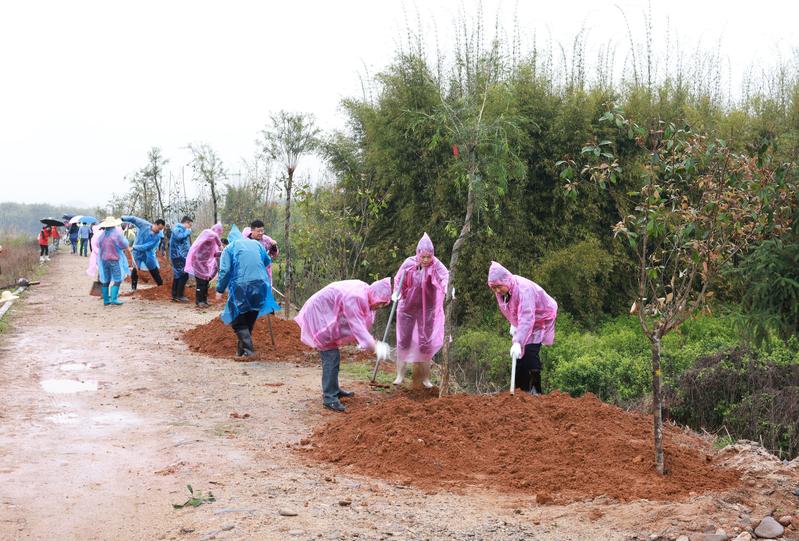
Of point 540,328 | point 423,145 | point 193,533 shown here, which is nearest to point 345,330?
point 540,328

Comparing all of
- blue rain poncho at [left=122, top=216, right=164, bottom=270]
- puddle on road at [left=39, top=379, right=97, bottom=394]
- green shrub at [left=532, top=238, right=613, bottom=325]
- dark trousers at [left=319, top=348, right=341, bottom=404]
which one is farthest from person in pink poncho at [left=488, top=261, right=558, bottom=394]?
blue rain poncho at [left=122, top=216, right=164, bottom=270]

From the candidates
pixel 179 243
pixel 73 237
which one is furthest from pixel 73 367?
pixel 73 237

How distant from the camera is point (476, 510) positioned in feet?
15.2

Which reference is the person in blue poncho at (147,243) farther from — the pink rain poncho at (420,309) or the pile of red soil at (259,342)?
the pink rain poncho at (420,309)

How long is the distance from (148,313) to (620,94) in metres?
9.68

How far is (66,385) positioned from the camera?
324 inches

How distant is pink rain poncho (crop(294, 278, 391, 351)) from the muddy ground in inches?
29.1

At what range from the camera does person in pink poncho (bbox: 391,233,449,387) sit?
7.96 meters

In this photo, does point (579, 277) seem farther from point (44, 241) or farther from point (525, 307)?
point (44, 241)

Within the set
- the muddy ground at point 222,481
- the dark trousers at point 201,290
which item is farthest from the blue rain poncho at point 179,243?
the muddy ground at point 222,481

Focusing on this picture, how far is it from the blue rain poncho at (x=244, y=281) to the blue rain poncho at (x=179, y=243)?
5465mm

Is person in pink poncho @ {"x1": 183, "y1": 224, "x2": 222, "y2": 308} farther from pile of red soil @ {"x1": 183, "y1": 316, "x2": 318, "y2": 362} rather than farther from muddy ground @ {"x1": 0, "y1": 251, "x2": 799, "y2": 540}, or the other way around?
muddy ground @ {"x1": 0, "y1": 251, "x2": 799, "y2": 540}

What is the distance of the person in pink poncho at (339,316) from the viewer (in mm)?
7203

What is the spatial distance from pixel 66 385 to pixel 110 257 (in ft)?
19.7
